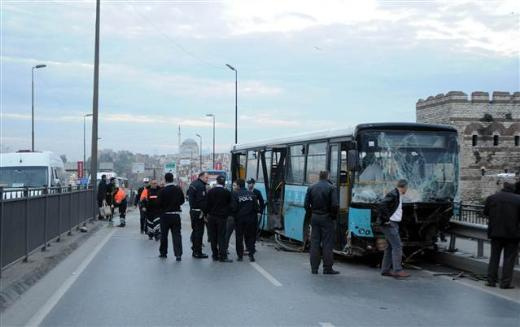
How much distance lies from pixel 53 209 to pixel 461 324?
11177 mm

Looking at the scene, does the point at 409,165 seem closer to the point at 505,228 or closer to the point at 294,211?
the point at 505,228

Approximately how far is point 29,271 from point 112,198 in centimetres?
1425

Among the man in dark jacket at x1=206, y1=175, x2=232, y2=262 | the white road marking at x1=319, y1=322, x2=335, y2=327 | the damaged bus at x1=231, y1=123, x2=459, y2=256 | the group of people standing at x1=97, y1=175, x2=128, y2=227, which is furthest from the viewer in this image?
the group of people standing at x1=97, y1=175, x2=128, y2=227

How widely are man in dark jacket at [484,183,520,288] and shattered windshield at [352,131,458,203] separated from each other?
2751 mm

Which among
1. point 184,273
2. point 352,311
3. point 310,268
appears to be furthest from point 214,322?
point 310,268

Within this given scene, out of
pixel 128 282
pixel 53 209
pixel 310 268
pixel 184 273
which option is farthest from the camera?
pixel 53 209

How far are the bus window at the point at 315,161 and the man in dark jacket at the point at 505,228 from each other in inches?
187

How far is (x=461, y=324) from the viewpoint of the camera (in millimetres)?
8195

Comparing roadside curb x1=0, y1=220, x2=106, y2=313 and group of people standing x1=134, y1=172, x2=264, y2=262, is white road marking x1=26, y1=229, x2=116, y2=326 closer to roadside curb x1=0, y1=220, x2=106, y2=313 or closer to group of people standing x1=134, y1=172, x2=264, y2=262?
roadside curb x1=0, y1=220, x2=106, y2=313

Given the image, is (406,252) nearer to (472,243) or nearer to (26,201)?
(472,243)

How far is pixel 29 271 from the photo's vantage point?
37.7 feet

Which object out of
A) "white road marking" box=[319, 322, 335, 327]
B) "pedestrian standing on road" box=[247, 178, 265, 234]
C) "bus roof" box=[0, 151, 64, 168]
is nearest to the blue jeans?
"white road marking" box=[319, 322, 335, 327]

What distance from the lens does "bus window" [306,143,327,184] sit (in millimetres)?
15438

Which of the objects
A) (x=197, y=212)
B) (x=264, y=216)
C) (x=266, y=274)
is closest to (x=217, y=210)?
(x=197, y=212)
